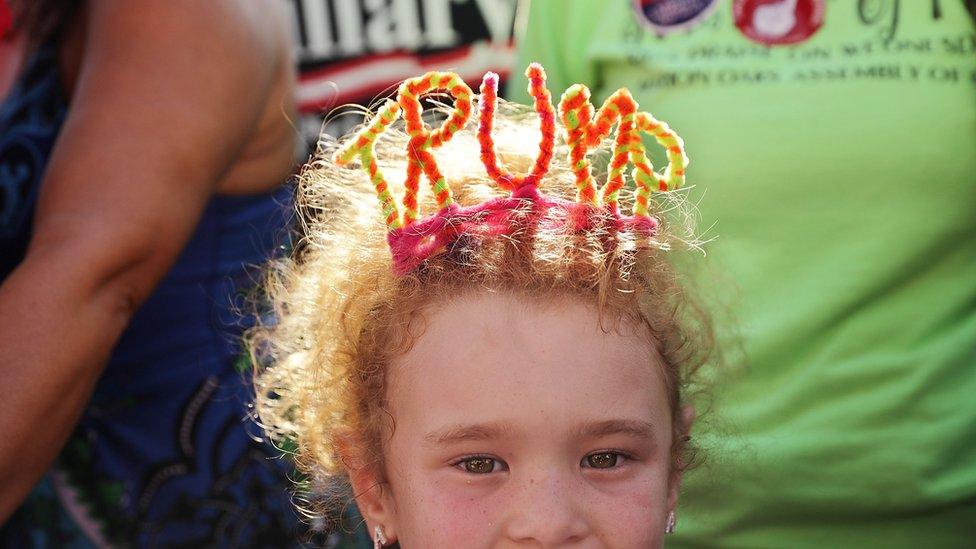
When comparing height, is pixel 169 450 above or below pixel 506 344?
below

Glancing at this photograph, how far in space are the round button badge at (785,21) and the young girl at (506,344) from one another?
1.37 ft

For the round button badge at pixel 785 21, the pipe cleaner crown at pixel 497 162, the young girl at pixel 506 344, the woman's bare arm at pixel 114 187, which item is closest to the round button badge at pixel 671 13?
the round button badge at pixel 785 21

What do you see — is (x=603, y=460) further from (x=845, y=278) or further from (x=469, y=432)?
(x=845, y=278)

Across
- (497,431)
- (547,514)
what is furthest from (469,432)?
(547,514)

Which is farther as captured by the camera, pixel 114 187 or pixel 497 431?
pixel 114 187

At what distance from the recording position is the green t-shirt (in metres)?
1.77

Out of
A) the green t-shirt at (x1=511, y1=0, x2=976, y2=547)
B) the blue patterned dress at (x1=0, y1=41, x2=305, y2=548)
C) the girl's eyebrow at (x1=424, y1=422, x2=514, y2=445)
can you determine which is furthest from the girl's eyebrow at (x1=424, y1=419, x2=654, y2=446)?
the blue patterned dress at (x1=0, y1=41, x2=305, y2=548)

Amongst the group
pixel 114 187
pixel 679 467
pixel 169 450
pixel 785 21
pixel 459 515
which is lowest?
pixel 169 450

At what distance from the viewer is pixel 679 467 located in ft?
5.51

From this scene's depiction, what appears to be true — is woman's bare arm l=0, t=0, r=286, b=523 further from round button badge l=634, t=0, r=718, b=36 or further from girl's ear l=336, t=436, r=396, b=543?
round button badge l=634, t=0, r=718, b=36

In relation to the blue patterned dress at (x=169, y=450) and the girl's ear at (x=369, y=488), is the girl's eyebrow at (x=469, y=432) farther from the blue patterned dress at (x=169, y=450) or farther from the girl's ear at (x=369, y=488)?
Answer: the blue patterned dress at (x=169, y=450)

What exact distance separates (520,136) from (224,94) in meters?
0.46

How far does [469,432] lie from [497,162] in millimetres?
360

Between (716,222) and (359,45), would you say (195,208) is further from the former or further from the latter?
(359,45)
